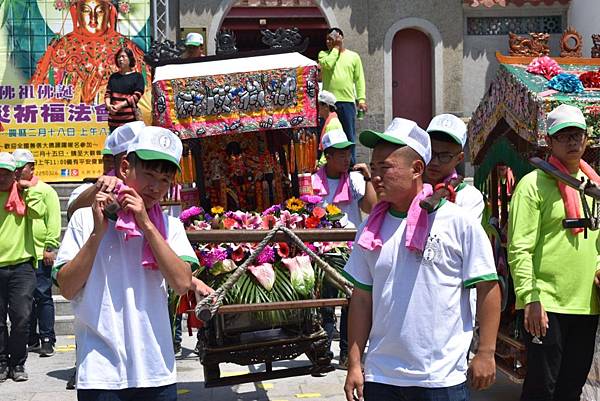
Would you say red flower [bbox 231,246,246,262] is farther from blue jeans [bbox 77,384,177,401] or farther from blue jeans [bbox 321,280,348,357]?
blue jeans [bbox 77,384,177,401]

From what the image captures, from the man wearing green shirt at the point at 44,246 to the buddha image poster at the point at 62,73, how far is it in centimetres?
399

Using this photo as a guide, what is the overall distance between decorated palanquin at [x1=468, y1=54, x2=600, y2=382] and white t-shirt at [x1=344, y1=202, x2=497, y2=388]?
2.14 m

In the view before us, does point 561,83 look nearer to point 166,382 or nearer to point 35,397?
point 166,382

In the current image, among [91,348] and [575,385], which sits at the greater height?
[91,348]

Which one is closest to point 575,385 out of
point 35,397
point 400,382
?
point 400,382

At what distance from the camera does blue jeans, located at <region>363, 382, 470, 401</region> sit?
364cm

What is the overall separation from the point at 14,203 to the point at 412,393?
527cm

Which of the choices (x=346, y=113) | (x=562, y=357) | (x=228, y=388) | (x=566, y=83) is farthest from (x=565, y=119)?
(x=346, y=113)

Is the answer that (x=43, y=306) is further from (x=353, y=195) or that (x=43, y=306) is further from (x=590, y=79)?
(x=590, y=79)

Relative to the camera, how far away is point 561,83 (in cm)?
640

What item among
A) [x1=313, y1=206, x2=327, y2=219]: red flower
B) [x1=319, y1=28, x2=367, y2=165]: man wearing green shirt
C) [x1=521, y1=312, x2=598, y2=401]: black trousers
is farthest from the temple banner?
[x1=319, y1=28, x2=367, y2=165]: man wearing green shirt

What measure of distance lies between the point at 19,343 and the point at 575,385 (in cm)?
457

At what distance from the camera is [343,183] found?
7539 millimetres

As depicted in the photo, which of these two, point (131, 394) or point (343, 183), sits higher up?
point (343, 183)
